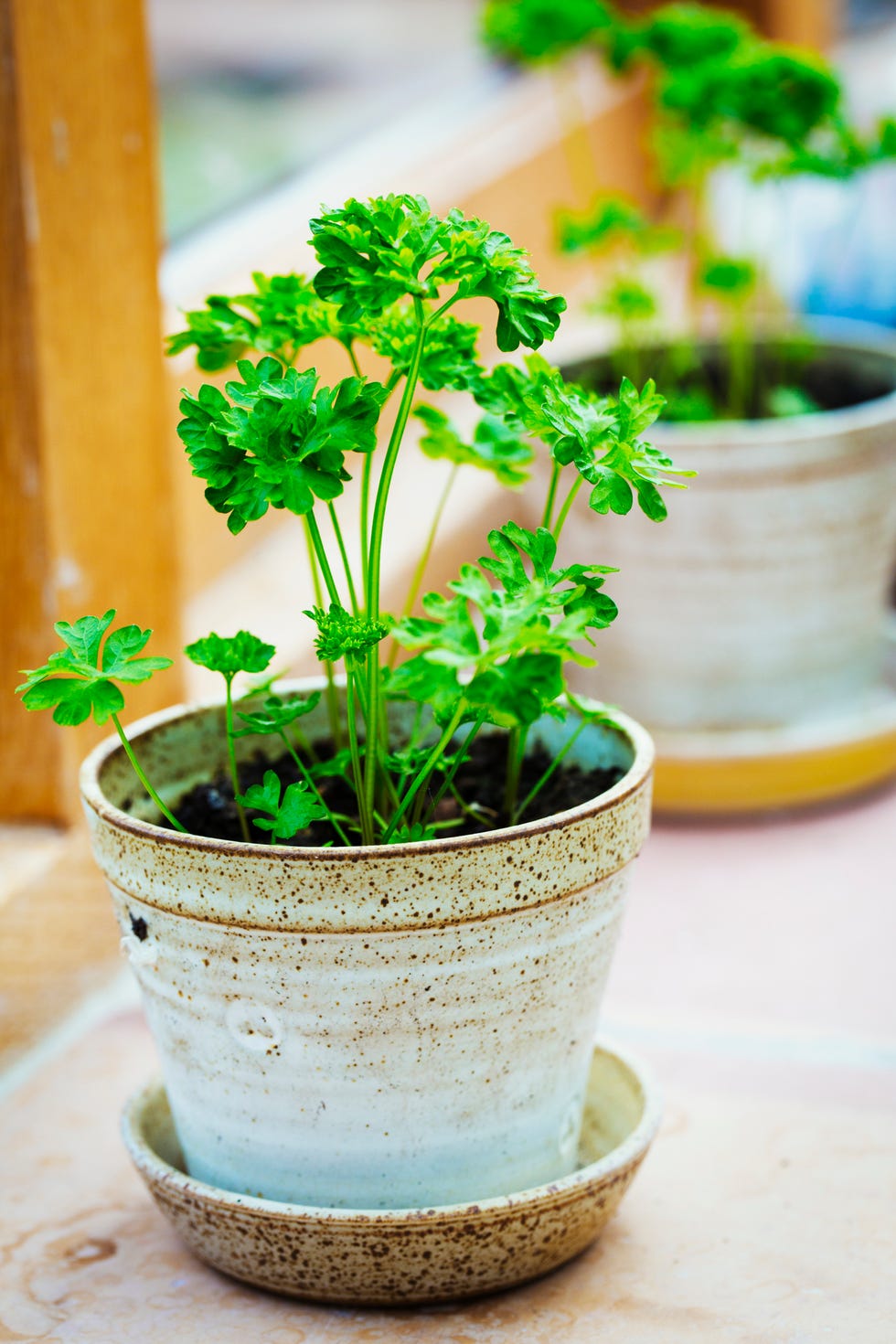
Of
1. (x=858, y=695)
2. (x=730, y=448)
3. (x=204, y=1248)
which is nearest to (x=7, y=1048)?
(x=204, y=1248)

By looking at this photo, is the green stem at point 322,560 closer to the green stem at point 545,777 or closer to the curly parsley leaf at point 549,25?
the green stem at point 545,777

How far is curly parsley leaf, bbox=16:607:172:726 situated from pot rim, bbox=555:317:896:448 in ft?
2.63

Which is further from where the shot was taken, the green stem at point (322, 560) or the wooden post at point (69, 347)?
the wooden post at point (69, 347)

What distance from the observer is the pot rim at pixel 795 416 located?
1.45 metres

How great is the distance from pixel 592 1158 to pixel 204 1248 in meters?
0.25

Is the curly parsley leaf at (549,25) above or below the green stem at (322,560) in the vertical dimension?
above

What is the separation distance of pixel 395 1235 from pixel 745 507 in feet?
2.89

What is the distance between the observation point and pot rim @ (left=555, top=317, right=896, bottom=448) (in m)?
1.45

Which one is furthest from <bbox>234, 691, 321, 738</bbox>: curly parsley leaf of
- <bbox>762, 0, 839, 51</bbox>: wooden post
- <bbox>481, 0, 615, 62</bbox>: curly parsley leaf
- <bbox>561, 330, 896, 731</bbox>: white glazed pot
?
<bbox>762, 0, 839, 51</bbox>: wooden post

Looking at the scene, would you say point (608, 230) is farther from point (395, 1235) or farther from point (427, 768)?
point (395, 1235)

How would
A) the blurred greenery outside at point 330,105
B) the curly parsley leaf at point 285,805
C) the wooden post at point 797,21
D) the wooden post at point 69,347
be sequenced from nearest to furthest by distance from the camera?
the curly parsley leaf at point 285,805
the wooden post at point 69,347
the blurred greenery outside at point 330,105
the wooden post at point 797,21

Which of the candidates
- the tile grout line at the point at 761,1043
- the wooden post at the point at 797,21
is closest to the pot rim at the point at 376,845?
the tile grout line at the point at 761,1043

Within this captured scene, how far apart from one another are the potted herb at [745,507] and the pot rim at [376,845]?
632 mm

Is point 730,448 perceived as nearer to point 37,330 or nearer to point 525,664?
point 37,330
